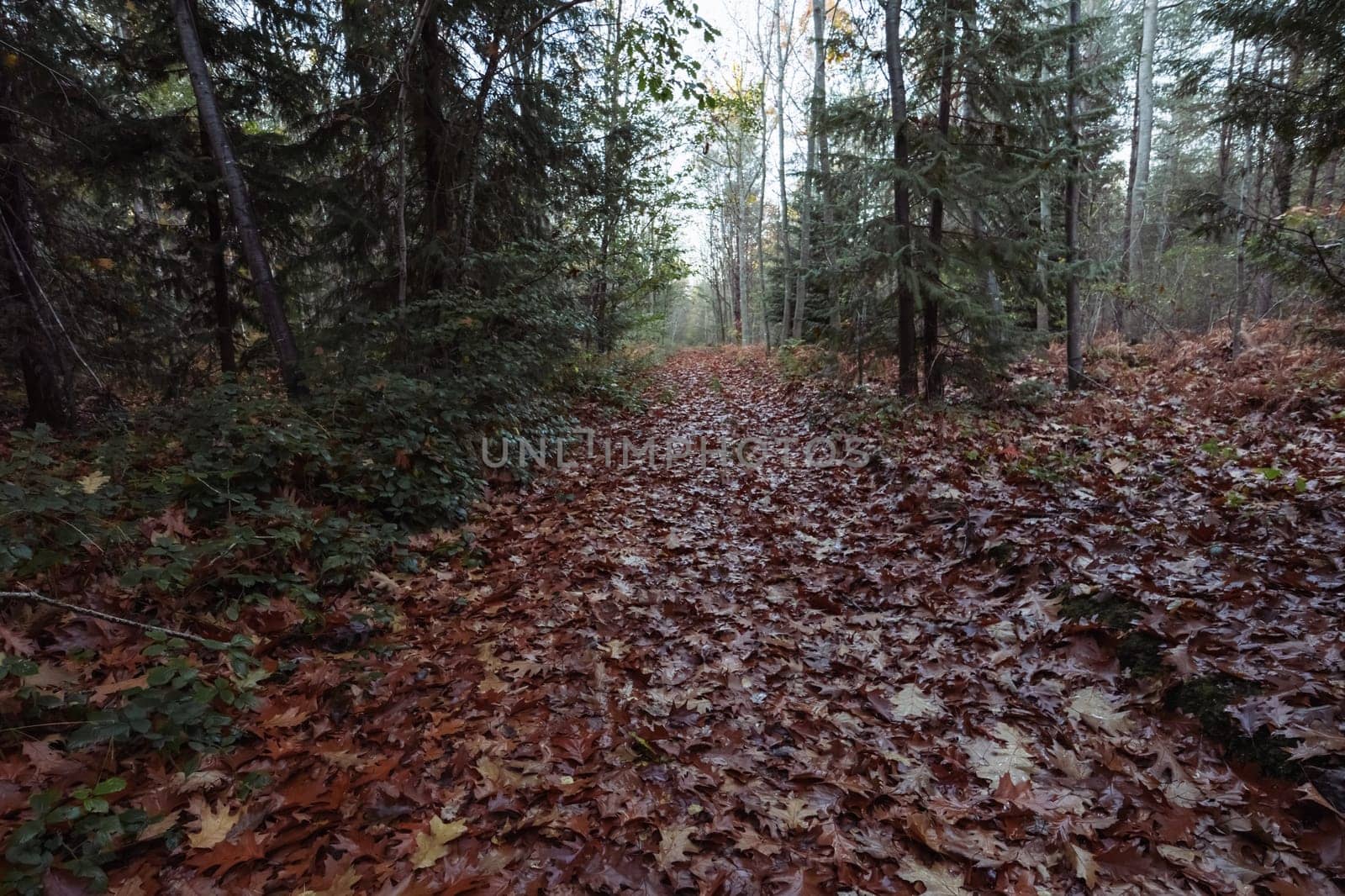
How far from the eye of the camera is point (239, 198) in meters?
6.67

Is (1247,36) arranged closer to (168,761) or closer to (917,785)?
(917,785)

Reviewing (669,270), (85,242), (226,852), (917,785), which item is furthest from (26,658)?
(669,270)

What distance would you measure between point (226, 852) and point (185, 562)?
6.56ft

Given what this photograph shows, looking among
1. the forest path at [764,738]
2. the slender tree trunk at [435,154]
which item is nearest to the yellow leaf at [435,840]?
the forest path at [764,738]

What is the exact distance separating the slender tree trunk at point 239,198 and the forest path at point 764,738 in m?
4.12

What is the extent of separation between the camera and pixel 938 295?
8242mm

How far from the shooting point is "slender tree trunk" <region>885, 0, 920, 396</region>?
840 centimetres

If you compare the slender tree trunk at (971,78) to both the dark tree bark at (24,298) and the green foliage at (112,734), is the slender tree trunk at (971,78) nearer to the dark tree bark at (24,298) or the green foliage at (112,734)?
the green foliage at (112,734)

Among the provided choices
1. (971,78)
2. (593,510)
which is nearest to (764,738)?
(593,510)

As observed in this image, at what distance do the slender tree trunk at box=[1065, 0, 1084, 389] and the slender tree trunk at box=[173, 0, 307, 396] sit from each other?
1091 cm

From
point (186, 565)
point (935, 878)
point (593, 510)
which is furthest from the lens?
point (593, 510)

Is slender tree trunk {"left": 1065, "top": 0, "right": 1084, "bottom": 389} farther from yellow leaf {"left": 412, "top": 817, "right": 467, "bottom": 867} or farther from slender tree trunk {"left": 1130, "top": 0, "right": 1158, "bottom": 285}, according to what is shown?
yellow leaf {"left": 412, "top": 817, "right": 467, "bottom": 867}

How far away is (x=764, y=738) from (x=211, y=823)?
249 cm

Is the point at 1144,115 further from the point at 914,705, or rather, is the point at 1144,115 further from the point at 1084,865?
the point at 1084,865
